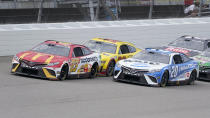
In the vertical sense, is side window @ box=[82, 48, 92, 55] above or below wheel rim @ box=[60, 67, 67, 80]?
above

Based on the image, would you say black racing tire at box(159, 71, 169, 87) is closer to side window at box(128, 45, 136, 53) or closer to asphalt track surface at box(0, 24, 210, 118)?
asphalt track surface at box(0, 24, 210, 118)

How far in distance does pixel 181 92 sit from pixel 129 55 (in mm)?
4986

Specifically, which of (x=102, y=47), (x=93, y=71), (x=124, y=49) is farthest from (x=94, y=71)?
(x=124, y=49)

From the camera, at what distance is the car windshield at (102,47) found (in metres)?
18.7

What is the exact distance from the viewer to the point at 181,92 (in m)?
14.8

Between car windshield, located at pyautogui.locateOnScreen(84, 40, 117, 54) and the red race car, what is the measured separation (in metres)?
1.32

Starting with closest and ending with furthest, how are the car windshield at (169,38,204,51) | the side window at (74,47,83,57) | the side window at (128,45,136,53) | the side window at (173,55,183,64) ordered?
the side window at (74,47,83,57)
the side window at (173,55,183,64)
the side window at (128,45,136,53)
the car windshield at (169,38,204,51)

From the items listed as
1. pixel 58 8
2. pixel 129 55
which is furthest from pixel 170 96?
pixel 58 8

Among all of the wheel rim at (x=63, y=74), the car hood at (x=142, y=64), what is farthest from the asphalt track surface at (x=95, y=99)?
the car hood at (x=142, y=64)

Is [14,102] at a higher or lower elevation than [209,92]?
higher

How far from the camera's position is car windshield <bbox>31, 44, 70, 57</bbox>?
52.1 ft

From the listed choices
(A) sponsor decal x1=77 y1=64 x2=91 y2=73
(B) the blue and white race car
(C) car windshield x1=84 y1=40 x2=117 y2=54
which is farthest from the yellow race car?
(B) the blue and white race car

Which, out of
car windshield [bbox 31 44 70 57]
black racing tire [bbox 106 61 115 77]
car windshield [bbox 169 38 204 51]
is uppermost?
car windshield [bbox 31 44 70 57]

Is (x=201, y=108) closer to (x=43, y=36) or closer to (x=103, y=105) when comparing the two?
(x=103, y=105)
